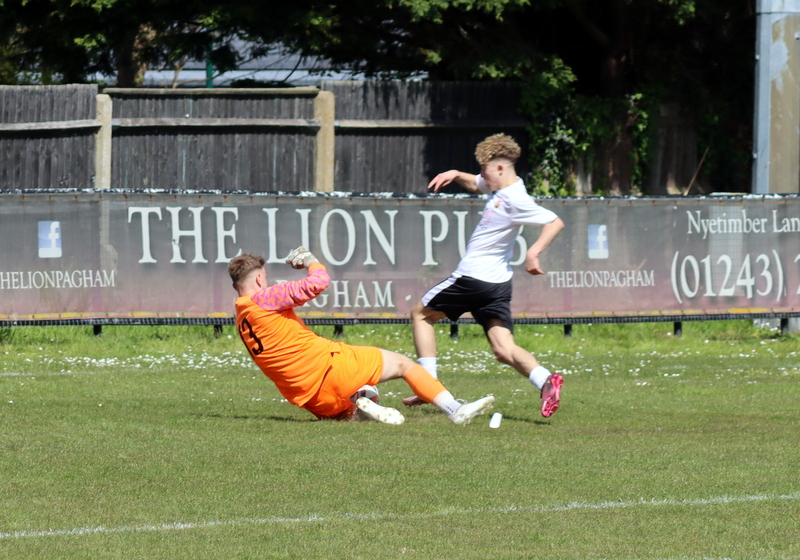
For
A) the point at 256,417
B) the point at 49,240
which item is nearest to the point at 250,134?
the point at 49,240

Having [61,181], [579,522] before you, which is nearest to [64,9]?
[61,181]

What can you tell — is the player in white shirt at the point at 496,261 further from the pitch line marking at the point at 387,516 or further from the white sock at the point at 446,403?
the pitch line marking at the point at 387,516

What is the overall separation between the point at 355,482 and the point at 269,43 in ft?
42.6

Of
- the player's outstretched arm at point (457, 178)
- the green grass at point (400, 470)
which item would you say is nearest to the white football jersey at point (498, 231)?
the player's outstretched arm at point (457, 178)

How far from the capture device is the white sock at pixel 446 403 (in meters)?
7.38

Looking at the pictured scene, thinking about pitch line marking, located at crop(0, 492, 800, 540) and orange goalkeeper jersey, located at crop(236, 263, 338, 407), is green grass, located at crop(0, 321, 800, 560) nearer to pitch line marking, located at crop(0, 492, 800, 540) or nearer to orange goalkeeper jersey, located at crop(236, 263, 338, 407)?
pitch line marking, located at crop(0, 492, 800, 540)

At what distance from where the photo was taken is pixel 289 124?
17969 millimetres

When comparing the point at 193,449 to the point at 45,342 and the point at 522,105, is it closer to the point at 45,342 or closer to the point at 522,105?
the point at 45,342

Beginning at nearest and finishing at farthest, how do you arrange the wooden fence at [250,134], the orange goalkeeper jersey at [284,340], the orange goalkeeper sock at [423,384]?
1. the orange goalkeeper jersey at [284,340]
2. the orange goalkeeper sock at [423,384]
3. the wooden fence at [250,134]

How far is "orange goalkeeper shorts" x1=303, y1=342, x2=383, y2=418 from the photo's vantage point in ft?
24.3

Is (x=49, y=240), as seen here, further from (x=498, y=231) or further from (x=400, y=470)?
(x=400, y=470)

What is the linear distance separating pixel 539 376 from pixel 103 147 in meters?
11.1

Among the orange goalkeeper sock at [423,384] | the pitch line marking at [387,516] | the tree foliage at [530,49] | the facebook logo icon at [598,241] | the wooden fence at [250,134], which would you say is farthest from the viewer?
the tree foliage at [530,49]

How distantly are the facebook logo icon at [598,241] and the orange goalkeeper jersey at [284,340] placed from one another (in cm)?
606
